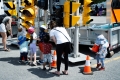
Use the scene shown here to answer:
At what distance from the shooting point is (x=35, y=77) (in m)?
6.92

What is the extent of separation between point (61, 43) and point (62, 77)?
0.98 meters

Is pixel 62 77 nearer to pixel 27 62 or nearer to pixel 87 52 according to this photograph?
pixel 27 62

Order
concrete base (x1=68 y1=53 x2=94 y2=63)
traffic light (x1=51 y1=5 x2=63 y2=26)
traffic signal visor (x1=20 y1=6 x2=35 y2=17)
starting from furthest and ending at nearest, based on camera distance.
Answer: traffic signal visor (x1=20 y1=6 x2=35 y2=17) → concrete base (x1=68 y1=53 x2=94 y2=63) → traffic light (x1=51 y1=5 x2=63 y2=26)

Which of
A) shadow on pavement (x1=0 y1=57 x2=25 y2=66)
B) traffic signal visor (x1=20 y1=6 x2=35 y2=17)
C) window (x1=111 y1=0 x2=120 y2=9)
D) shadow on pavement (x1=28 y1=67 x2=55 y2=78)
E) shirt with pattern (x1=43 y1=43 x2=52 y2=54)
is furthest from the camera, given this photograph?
window (x1=111 y1=0 x2=120 y2=9)

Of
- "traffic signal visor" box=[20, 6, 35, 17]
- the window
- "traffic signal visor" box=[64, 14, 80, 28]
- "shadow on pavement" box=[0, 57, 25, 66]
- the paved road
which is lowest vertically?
the paved road

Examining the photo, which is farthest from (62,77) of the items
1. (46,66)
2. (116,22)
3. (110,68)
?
(116,22)

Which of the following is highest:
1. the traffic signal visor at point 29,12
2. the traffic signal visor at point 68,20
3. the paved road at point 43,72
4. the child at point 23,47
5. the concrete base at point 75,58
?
the traffic signal visor at point 29,12

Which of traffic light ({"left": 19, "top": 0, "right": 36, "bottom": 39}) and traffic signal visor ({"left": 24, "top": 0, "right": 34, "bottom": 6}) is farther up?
traffic signal visor ({"left": 24, "top": 0, "right": 34, "bottom": 6})

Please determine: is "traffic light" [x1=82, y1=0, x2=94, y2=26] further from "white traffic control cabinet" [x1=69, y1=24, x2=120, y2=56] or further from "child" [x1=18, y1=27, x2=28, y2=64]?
"child" [x1=18, y1=27, x2=28, y2=64]

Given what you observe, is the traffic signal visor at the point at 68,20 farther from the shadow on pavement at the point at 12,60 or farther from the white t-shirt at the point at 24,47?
the shadow on pavement at the point at 12,60

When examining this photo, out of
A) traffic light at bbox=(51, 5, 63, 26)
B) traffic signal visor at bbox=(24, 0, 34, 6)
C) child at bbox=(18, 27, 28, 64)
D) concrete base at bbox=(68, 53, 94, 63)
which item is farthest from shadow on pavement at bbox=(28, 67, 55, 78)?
traffic signal visor at bbox=(24, 0, 34, 6)

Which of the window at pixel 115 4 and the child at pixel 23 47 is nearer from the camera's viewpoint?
the child at pixel 23 47

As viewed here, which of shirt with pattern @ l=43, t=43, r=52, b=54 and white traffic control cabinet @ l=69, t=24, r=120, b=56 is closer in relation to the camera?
shirt with pattern @ l=43, t=43, r=52, b=54

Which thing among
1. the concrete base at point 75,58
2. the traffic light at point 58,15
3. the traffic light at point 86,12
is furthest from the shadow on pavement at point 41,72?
the traffic light at point 86,12
